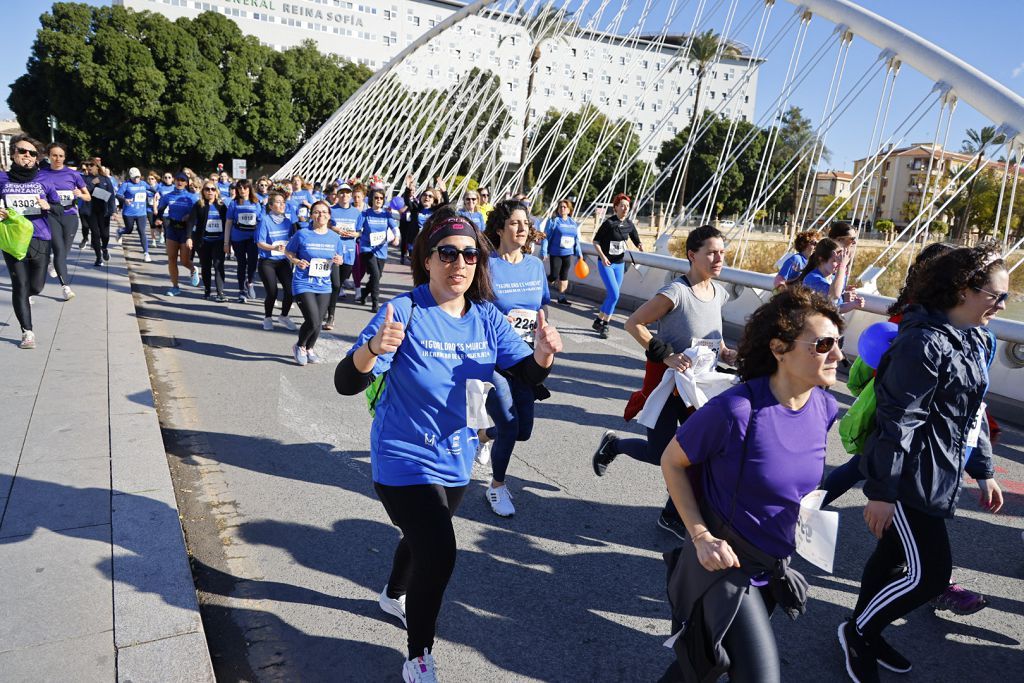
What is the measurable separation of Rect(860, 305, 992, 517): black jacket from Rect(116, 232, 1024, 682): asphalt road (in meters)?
0.86

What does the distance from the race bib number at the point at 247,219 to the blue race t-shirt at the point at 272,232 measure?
203cm

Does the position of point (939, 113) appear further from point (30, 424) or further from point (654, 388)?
point (30, 424)

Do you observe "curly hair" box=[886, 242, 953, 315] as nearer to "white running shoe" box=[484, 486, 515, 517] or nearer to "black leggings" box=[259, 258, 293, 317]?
"white running shoe" box=[484, 486, 515, 517]

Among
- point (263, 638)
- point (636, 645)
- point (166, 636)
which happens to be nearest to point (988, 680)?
point (636, 645)

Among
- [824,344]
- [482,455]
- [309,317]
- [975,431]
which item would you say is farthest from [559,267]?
[824,344]

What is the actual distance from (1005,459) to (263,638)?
5.55 m

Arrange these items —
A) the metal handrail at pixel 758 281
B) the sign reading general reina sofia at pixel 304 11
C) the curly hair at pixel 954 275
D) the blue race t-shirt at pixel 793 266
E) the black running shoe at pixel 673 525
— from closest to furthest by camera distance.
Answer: the curly hair at pixel 954 275 → the black running shoe at pixel 673 525 → the blue race t-shirt at pixel 793 266 → the metal handrail at pixel 758 281 → the sign reading general reina sofia at pixel 304 11

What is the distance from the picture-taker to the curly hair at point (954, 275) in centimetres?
275

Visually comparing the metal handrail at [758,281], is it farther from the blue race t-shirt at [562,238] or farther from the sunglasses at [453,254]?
the sunglasses at [453,254]

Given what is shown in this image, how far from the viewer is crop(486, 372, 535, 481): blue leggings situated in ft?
13.9

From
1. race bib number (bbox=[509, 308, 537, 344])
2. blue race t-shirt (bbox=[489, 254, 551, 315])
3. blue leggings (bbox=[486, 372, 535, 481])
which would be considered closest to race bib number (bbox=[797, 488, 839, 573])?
blue leggings (bbox=[486, 372, 535, 481])

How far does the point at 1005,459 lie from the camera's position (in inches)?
222

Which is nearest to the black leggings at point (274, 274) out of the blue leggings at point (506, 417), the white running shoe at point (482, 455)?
the white running shoe at point (482, 455)

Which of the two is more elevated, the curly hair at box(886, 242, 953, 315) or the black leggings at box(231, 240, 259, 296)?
the curly hair at box(886, 242, 953, 315)
